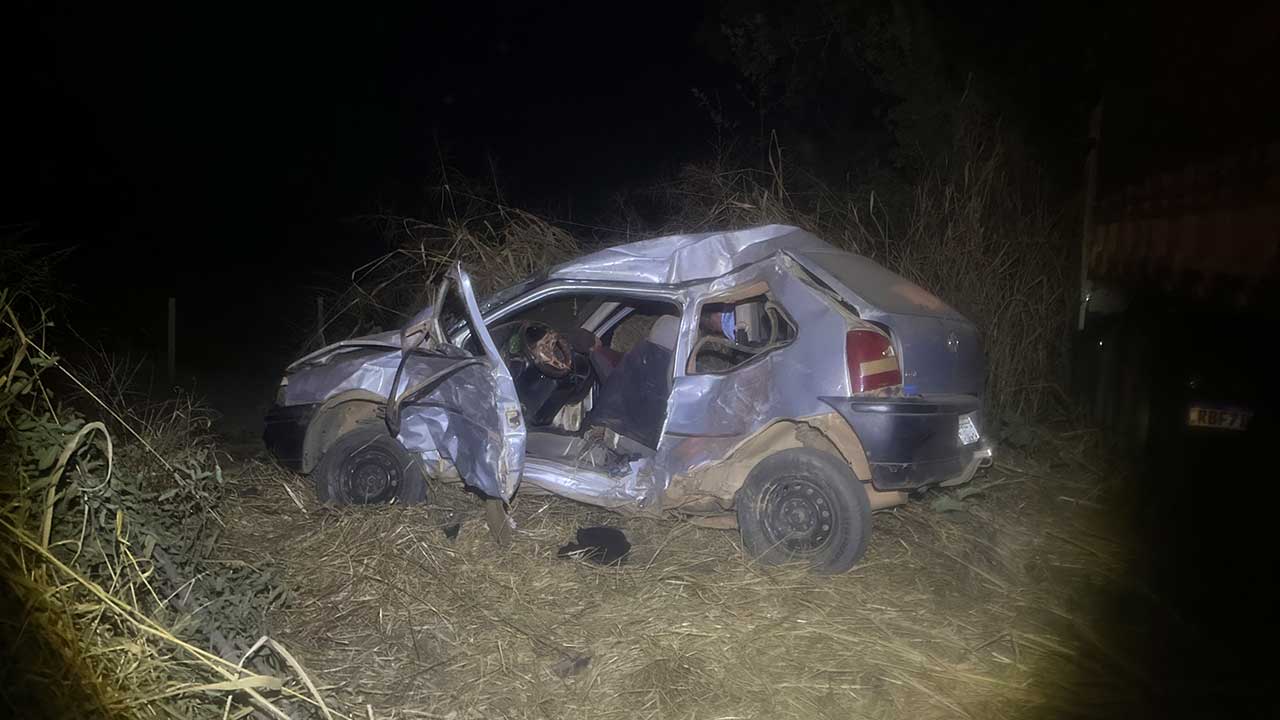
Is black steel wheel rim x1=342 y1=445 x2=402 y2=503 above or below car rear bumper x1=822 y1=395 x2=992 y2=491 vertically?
below

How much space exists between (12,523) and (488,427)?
233 cm

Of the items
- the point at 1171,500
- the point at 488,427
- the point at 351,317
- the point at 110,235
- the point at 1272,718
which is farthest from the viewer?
the point at 110,235

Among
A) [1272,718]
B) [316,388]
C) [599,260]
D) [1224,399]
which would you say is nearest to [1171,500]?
[1224,399]

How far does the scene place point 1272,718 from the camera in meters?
3.56

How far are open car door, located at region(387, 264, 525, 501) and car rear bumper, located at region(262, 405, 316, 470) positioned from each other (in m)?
0.65

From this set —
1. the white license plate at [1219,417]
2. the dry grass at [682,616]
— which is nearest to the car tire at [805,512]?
the dry grass at [682,616]

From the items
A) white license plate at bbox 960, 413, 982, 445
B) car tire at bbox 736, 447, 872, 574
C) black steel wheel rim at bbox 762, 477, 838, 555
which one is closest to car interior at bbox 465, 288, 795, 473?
car tire at bbox 736, 447, 872, 574

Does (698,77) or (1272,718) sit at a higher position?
(698,77)

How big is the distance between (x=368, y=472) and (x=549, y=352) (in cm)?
133

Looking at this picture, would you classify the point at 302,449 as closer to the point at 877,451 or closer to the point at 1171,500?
the point at 877,451

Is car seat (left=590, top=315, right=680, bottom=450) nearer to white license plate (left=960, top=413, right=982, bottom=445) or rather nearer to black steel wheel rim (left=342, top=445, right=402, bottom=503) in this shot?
black steel wheel rim (left=342, top=445, right=402, bottom=503)

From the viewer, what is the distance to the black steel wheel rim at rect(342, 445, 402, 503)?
5.63 metres

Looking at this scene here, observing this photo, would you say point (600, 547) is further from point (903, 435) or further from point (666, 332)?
point (903, 435)

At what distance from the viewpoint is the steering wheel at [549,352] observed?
18.7 feet
